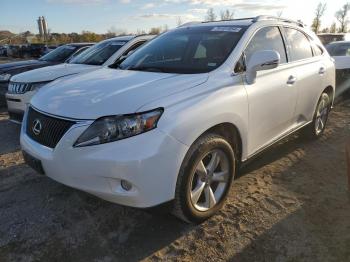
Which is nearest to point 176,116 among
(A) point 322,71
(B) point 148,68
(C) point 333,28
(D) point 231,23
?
(B) point 148,68

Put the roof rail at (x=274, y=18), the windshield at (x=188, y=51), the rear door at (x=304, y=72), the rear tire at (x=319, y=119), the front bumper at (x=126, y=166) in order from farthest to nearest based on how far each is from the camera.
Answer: the rear tire at (x=319, y=119)
the rear door at (x=304, y=72)
the roof rail at (x=274, y=18)
the windshield at (x=188, y=51)
the front bumper at (x=126, y=166)

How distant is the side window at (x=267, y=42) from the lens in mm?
3777

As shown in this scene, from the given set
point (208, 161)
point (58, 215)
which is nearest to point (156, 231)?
point (208, 161)

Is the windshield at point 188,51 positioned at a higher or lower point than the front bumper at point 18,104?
higher

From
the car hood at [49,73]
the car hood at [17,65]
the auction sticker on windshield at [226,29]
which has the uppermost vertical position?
the auction sticker on windshield at [226,29]

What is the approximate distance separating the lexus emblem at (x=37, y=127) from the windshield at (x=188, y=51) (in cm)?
121

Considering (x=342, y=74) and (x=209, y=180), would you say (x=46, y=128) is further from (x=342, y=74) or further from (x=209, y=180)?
(x=342, y=74)

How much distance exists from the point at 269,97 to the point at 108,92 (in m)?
1.68

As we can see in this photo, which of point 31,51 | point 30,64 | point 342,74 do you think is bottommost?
point 342,74

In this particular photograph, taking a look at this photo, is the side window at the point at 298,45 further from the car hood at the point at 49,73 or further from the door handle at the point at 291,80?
the car hood at the point at 49,73

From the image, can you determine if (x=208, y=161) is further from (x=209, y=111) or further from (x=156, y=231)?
(x=156, y=231)

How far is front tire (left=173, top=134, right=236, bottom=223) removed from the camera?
113 inches

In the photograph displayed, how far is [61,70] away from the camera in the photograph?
257 inches

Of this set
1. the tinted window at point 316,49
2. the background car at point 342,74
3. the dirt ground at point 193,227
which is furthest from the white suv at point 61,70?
the background car at point 342,74
